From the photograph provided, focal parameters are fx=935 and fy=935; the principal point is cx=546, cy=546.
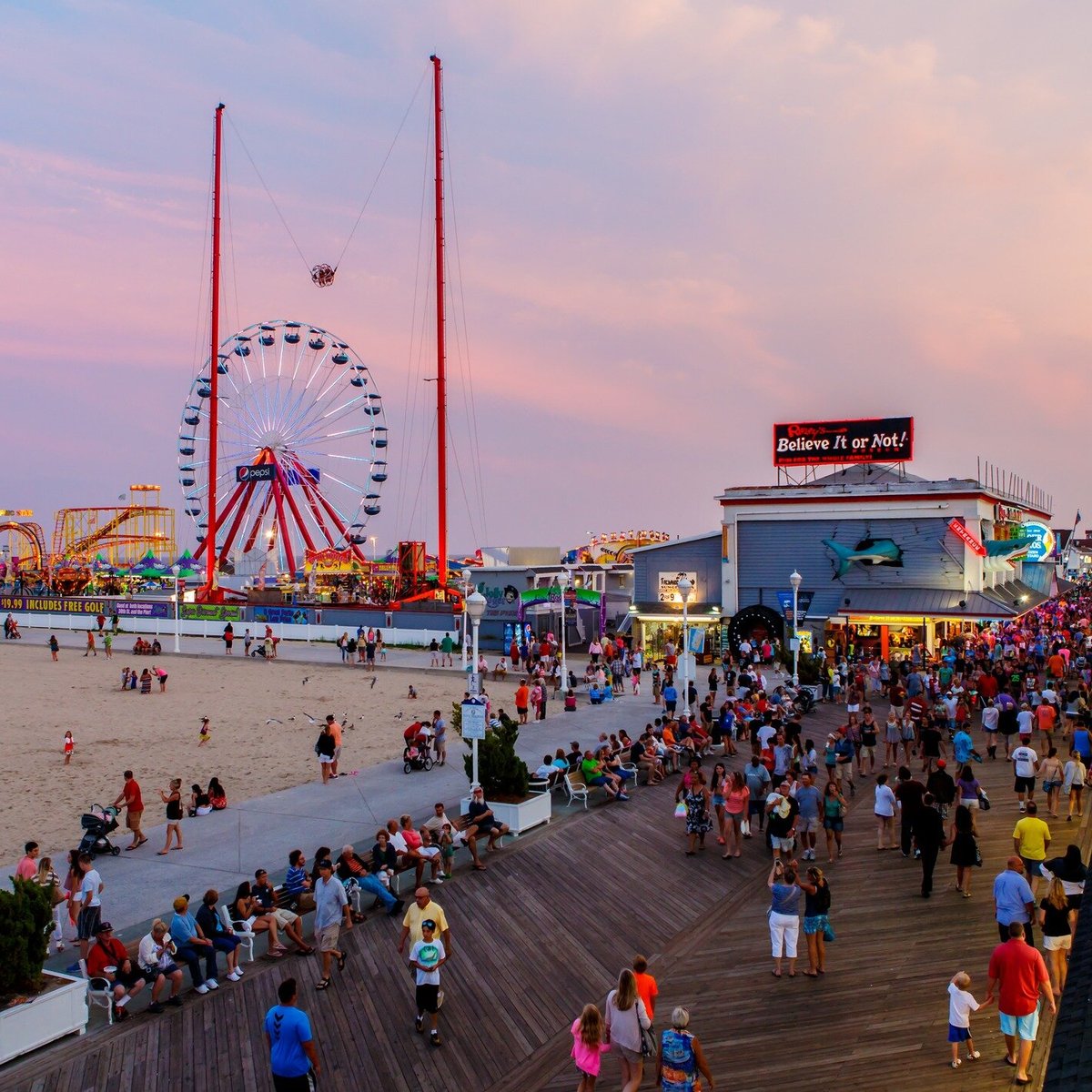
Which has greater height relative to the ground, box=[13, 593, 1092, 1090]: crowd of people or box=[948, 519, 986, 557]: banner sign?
box=[948, 519, 986, 557]: banner sign

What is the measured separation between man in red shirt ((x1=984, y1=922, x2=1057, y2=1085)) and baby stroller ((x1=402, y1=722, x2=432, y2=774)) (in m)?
12.0

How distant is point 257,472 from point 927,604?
44493 mm

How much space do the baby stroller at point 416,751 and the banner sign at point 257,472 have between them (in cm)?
4734

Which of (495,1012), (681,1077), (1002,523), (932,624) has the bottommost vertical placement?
(495,1012)

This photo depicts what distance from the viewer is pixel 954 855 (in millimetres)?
11133

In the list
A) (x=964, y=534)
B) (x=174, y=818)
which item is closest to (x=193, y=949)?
(x=174, y=818)

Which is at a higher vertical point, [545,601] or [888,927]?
[545,601]

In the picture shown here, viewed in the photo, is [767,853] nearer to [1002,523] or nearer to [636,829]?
[636,829]

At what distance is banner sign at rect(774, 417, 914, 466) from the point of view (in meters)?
38.3

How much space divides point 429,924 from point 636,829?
6063mm

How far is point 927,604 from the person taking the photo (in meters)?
32.5

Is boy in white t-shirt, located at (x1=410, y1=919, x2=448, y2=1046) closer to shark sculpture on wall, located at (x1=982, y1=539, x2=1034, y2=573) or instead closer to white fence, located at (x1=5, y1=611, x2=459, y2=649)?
shark sculpture on wall, located at (x1=982, y1=539, x2=1034, y2=573)

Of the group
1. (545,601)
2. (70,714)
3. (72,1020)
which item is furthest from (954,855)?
(545,601)

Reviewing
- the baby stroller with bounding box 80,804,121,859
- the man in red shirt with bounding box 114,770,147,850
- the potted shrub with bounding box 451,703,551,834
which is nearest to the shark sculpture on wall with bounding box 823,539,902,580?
the potted shrub with bounding box 451,703,551,834
